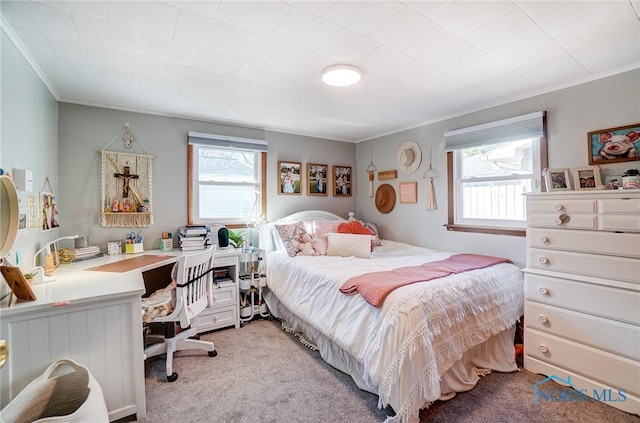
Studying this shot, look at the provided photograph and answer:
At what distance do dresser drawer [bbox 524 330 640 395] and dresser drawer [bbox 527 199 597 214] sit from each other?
36.9 inches

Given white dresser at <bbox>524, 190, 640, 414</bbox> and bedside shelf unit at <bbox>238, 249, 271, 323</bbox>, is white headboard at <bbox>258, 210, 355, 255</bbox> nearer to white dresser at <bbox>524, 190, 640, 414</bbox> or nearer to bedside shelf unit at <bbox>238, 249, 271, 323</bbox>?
bedside shelf unit at <bbox>238, 249, 271, 323</bbox>

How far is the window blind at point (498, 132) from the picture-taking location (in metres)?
2.59

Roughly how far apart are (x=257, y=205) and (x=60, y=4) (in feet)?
8.44

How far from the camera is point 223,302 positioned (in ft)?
9.89

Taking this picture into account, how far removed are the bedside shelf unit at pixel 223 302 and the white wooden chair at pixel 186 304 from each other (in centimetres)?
28

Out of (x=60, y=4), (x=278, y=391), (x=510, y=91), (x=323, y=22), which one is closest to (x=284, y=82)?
(x=323, y=22)

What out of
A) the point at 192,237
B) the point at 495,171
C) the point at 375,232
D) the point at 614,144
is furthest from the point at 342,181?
the point at 614,144

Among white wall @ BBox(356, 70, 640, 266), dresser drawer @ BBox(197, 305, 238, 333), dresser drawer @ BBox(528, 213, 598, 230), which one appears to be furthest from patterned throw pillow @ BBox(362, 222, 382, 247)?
dresser drawer @ BBox(197, 305, 238, 333)

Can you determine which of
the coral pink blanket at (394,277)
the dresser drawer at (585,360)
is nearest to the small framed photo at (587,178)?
the coral pink blanket at (394,277)

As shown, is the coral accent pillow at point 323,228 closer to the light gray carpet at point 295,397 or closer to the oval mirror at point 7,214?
the light gray carpet at point 295,397

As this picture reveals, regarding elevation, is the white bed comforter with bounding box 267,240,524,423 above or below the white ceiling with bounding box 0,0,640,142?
below

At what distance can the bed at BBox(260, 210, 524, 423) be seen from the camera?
1.63 m

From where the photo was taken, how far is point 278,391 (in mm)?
2018

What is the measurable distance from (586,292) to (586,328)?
0.81ft
